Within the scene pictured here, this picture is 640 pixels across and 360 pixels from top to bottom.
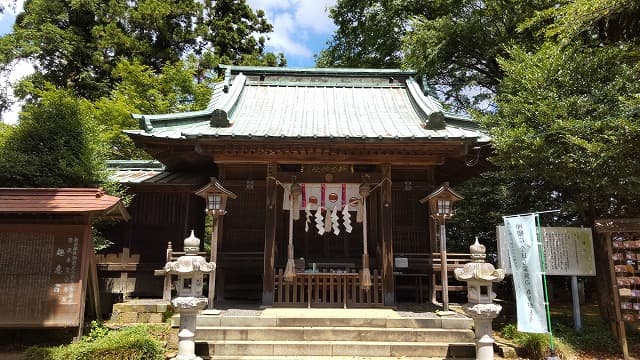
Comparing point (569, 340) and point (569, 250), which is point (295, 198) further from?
point (569, 340)

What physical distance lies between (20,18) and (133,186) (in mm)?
19212

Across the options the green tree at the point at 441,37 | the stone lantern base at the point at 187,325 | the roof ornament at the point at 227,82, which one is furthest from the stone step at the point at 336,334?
the green tree at the point at 441,37

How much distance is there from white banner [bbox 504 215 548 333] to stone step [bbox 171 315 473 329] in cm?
124

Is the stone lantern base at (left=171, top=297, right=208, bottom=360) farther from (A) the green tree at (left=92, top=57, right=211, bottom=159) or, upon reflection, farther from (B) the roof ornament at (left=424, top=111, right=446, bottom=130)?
(A) the green tree at (left=92, top=57, right=211, bottom=159)

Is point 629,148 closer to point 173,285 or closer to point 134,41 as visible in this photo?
point 173,285

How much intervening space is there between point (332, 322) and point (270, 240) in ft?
8.67

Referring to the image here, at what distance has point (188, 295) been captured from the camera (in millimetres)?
7328

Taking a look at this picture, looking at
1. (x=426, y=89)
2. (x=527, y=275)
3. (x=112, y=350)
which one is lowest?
(x=112, y=350)

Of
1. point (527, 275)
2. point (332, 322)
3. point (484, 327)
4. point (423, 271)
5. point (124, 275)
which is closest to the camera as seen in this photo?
point (484, 327)

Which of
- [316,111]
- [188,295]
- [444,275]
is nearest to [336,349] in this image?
[188,295]

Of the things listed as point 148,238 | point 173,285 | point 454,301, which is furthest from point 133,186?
point 454,301

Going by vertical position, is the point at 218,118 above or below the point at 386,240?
above

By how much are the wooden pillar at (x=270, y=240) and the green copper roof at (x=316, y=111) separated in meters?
1.28

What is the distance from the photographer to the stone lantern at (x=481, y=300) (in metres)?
7.04
